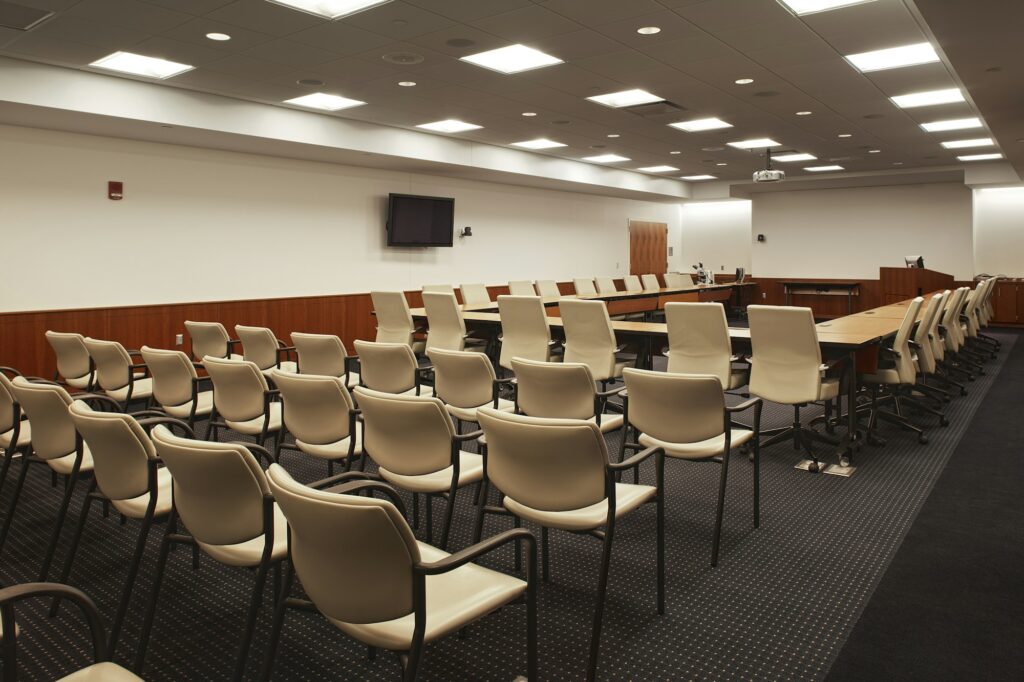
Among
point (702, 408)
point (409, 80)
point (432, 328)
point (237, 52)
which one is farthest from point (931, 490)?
point (237, 52)

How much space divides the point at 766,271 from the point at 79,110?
14767mm

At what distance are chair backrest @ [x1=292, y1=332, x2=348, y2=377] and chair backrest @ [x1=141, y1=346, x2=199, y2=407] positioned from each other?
0.97 m

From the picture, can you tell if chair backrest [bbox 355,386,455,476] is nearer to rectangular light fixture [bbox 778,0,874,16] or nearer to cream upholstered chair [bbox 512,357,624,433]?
cream upholstered chair [bbox 512,357,624,433]

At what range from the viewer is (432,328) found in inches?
273

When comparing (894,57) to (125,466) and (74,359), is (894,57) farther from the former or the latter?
(74,359)

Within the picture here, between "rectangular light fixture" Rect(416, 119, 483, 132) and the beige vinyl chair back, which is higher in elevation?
"rectangular light fixture" Rect(416, 119, 483, 132)

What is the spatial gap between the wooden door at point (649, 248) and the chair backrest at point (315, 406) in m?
14.2

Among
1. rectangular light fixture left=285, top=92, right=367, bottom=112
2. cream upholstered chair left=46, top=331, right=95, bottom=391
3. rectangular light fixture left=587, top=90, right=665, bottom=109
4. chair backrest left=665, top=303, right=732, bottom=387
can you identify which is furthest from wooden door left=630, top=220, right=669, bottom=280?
cream upholstered chair left=46, top=331, right=95, bottom=391

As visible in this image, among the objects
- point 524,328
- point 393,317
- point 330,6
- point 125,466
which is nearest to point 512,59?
point 330,6

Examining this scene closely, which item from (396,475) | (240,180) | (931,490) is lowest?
(931,490)

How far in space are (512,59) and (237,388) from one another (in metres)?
4.11

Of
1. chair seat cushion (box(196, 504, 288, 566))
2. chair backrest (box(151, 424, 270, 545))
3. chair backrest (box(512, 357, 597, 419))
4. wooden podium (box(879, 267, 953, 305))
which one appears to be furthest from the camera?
wooden podium (box(879, 267, 953, 305))

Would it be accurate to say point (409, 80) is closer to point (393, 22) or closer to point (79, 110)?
point (393, 22)

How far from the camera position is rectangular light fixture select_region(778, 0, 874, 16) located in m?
5.01
